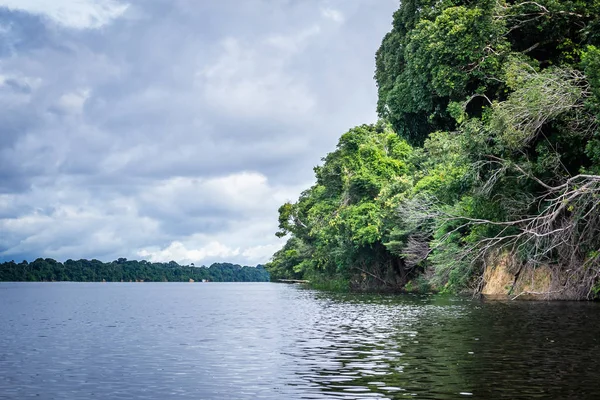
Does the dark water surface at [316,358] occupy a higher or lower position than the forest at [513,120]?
lower

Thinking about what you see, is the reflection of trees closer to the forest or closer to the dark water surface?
the dark water surface

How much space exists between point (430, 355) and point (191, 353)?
19.3ft

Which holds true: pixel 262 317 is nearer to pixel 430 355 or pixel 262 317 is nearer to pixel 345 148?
pixel 430 355

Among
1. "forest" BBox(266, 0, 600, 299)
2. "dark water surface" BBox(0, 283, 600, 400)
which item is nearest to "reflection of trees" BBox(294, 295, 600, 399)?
"dark water surface" BBox(0, 283, 600, 400)

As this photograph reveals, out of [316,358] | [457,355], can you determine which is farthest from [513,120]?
[316,358]

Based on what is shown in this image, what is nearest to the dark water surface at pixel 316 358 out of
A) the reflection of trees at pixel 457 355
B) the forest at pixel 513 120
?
the reflection of trees at pixel 457 355

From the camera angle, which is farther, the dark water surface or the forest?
the forest

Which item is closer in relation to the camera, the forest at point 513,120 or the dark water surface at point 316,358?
the dark water surface at point 316,358

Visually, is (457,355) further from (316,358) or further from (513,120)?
(513,120)

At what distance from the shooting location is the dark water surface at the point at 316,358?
11.9 meters

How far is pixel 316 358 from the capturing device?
16109mm

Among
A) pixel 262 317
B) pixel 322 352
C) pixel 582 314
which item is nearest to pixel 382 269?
pixel 262 317

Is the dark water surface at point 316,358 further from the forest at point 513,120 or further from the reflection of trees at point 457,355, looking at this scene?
the forest at point 513,120

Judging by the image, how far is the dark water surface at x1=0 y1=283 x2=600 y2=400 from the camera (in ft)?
39.2
